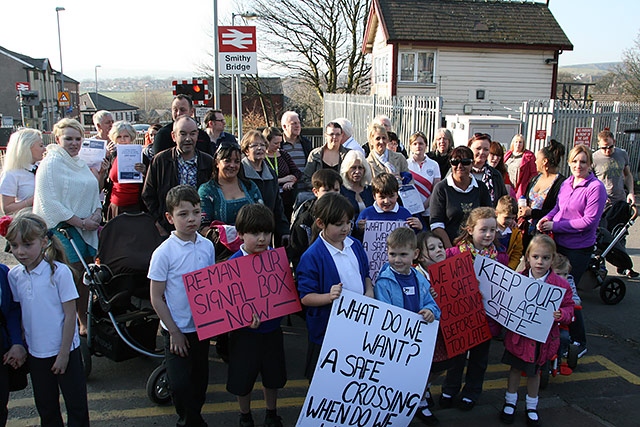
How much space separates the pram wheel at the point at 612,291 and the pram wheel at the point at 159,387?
5.55 meters

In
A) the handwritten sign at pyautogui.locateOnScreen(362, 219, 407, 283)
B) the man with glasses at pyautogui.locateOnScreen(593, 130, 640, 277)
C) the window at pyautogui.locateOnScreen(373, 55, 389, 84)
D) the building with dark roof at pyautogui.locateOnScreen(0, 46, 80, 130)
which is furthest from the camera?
the building with dark roof at pyautogui.locateOnScreen(0, 46, 80, 130)

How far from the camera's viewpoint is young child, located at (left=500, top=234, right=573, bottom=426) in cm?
396

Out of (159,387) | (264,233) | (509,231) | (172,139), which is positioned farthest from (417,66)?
(159,387)

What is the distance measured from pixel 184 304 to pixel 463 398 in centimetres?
235

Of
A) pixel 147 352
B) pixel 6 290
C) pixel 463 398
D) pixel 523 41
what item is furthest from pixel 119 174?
pixel 523 41

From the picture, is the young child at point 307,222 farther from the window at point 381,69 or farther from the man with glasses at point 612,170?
the window at point 381,69

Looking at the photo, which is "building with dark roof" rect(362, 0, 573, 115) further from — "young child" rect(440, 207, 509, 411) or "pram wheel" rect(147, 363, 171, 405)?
"pram wheel" rect(147, 363, 171, 405)

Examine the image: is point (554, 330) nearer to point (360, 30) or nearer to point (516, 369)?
point (516, 369)

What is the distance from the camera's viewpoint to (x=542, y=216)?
5.86 m

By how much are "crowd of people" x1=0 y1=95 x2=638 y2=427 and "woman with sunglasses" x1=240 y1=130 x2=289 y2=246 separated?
0.02 metres

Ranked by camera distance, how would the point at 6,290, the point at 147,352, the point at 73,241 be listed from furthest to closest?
the point at 73,241 → the point at 147,352 → the point at 6,290

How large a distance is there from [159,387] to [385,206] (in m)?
2.42

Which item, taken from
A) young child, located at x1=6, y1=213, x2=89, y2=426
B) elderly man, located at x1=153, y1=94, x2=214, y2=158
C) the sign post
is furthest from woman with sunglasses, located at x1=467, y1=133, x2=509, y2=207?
the sign post

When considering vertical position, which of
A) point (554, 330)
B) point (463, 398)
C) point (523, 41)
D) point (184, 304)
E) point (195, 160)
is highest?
point (523, 41)
